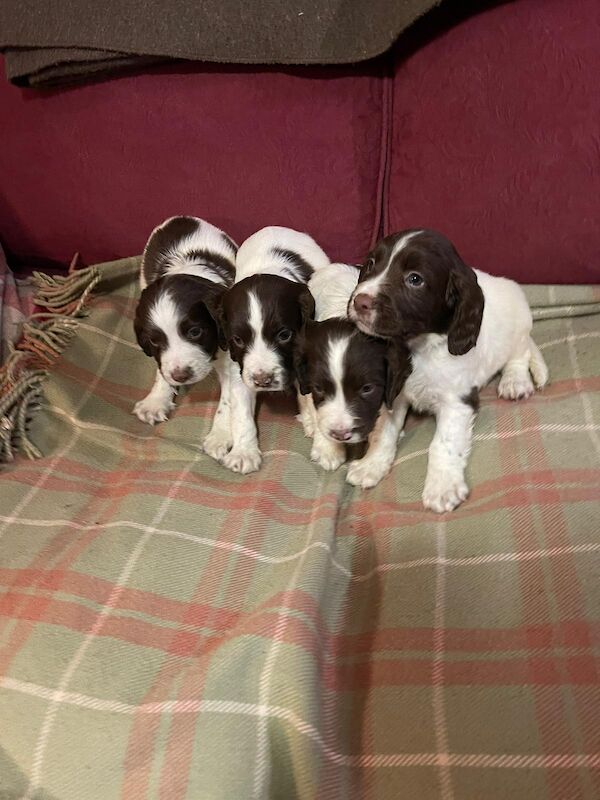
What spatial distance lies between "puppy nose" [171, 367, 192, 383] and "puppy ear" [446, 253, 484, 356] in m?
0.83

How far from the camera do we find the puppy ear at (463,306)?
1.77 meters

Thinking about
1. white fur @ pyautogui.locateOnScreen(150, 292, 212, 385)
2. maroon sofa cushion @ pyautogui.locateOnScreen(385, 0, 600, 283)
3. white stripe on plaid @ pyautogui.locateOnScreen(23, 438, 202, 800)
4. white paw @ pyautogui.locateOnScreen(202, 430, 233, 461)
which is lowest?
white stripe on plaid @ pyautogui.locateOnScreen(23, 438, 202, 800)

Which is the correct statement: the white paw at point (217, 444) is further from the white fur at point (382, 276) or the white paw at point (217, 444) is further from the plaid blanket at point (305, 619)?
A: the white fur at point (382, 276)

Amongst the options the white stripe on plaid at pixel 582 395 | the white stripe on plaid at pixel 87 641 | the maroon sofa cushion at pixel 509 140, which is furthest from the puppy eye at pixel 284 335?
Result: the white stripe on plaid at pixel 582 395

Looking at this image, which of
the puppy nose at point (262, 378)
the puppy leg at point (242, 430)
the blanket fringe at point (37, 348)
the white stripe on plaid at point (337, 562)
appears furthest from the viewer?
the blanket fringe at point (37, 348)

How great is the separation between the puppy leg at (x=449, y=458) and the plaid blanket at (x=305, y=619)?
4 cm

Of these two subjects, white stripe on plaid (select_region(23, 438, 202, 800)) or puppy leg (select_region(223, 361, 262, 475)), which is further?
puppy leg (select_region(223, 361, 262, 475))

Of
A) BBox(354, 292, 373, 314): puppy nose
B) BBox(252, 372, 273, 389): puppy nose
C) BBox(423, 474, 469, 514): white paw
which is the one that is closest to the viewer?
BBox(354, 292, 373, 314): puppy nose

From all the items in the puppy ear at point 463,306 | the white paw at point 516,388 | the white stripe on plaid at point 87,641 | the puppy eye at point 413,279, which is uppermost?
the puppy eye at point 413,279

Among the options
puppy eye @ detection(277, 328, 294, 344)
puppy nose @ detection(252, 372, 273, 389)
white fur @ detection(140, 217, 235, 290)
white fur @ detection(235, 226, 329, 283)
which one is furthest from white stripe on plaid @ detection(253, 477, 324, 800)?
white fur @ detection(140, 217, 235, 290)

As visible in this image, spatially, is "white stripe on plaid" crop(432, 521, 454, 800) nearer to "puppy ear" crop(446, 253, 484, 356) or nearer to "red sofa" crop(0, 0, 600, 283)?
"puppy ear" crop(446, 253, 484, 356)

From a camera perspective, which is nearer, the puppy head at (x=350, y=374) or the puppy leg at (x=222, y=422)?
the puppy head at (x=350, y=374)

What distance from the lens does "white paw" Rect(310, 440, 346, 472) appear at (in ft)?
6.94

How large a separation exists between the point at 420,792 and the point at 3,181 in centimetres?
272
